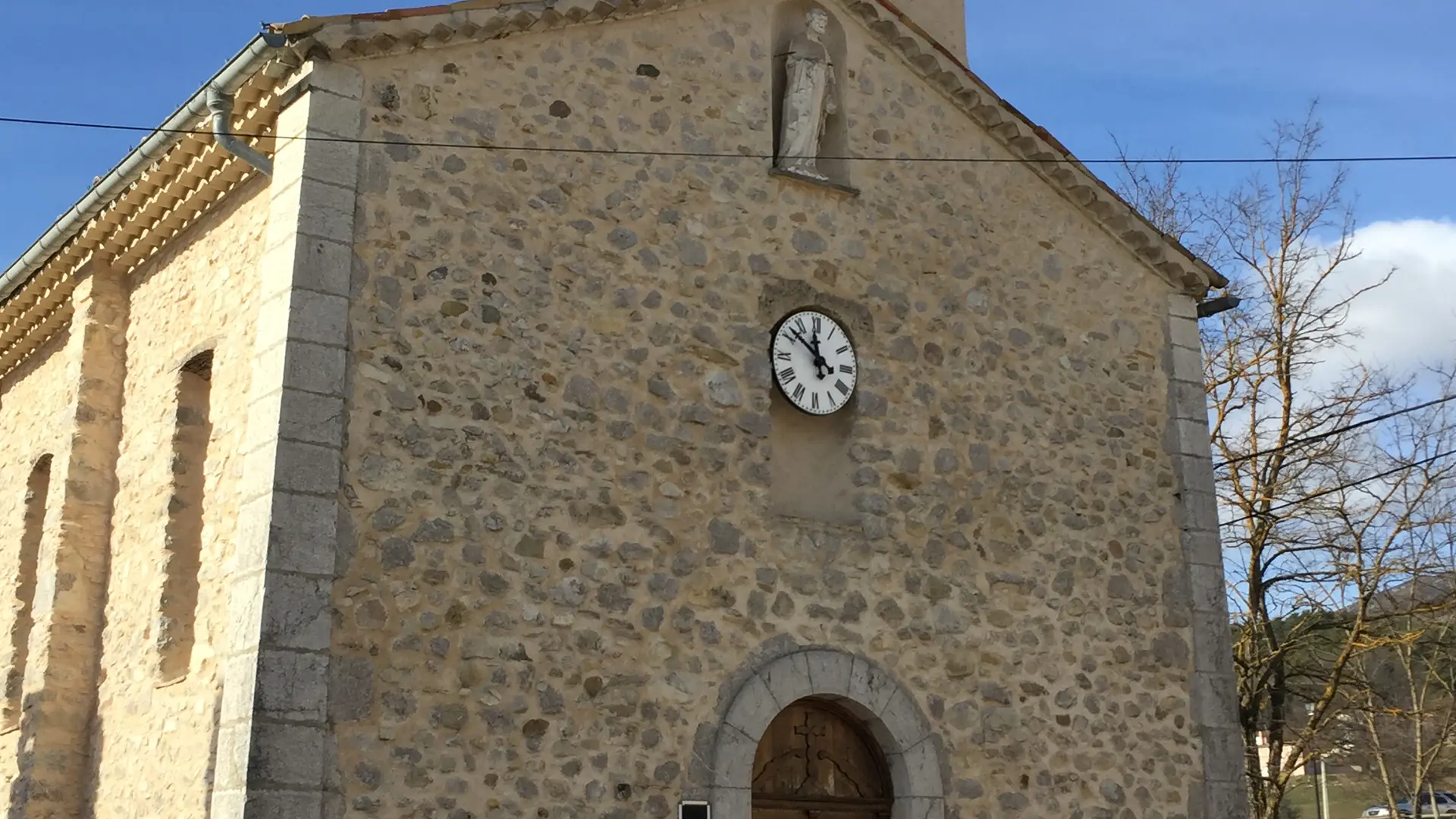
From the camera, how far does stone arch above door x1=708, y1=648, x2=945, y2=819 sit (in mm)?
8055

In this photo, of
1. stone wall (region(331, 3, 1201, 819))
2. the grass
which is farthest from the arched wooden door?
the grass

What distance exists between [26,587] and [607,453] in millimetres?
5177

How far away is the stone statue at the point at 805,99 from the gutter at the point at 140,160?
3271 mm

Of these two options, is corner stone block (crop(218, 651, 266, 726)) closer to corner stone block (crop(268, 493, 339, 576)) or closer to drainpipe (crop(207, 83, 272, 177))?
corner stone block (crop(268, 493, 339, 576))

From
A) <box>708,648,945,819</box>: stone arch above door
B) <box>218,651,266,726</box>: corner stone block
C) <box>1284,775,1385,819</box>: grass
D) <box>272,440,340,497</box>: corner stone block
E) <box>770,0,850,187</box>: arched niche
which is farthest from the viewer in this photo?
<box>1284,775,1385,819</box>: grass

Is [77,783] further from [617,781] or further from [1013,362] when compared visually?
[1013,362]

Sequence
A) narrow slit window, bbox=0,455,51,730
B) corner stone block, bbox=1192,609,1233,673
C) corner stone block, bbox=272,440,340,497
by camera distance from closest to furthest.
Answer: corner stone block, bbox=272,440,340,497, corner stone block, bbox=1192,609,1233,673, narrow slit window, bbox=0,455,51,730

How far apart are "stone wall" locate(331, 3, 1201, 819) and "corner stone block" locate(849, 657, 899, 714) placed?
0.12m

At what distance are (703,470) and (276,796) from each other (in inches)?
116

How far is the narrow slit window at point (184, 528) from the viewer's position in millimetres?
8430

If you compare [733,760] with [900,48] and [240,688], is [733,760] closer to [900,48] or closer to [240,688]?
[240,688]

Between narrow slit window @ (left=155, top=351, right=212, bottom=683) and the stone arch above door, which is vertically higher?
narrow slit window @ (left=155, top=351, right=212, bottom=683)

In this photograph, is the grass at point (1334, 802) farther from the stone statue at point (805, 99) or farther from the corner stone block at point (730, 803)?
the corner stone block at point (730, 803)

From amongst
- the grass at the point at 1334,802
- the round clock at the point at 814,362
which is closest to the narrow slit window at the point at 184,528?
the round clock at the point at 814,362
